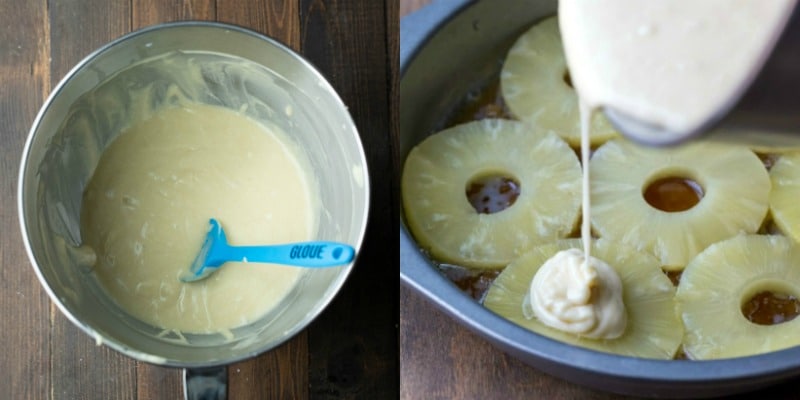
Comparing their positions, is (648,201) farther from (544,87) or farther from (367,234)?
(367,234)

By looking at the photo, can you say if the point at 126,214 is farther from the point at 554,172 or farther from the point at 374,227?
the point at 554,172

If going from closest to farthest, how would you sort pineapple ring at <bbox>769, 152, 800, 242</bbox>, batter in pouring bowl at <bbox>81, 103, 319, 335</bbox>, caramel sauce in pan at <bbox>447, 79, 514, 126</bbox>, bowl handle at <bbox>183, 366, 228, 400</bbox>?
bowl handle at <bbox>183, 366, 228, 400</bbox> → batter in pouring bowl at <bbox>81, 103, 319, 335</bbox> → pineapple ring at <bbox>769, 152, 800, 242</bbox> → caramel sauce in pan at <bbox>447, 79, 514, 126</bbox>

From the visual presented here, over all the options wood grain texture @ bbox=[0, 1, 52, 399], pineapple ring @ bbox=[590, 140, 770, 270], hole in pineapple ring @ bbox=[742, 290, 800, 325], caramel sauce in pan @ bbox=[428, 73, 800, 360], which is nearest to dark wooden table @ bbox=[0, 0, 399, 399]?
wood grain texture @ bbox=[0, 1, 52, 399]

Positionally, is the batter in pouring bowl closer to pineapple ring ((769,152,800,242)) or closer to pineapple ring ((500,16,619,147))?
pineapple ring ((500,16,619,147))

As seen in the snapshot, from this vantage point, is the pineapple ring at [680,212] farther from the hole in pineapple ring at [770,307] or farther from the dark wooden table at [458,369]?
the dark wooden table at [458,369]

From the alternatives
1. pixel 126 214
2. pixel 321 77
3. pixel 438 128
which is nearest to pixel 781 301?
pixel 438 128

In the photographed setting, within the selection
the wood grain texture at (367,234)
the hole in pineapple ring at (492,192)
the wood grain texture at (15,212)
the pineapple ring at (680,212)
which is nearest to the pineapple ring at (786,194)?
the pineapple ring at (680,212)

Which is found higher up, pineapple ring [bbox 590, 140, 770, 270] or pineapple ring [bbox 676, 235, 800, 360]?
pineapple ring [bbox 590, 140, 770, 270]
